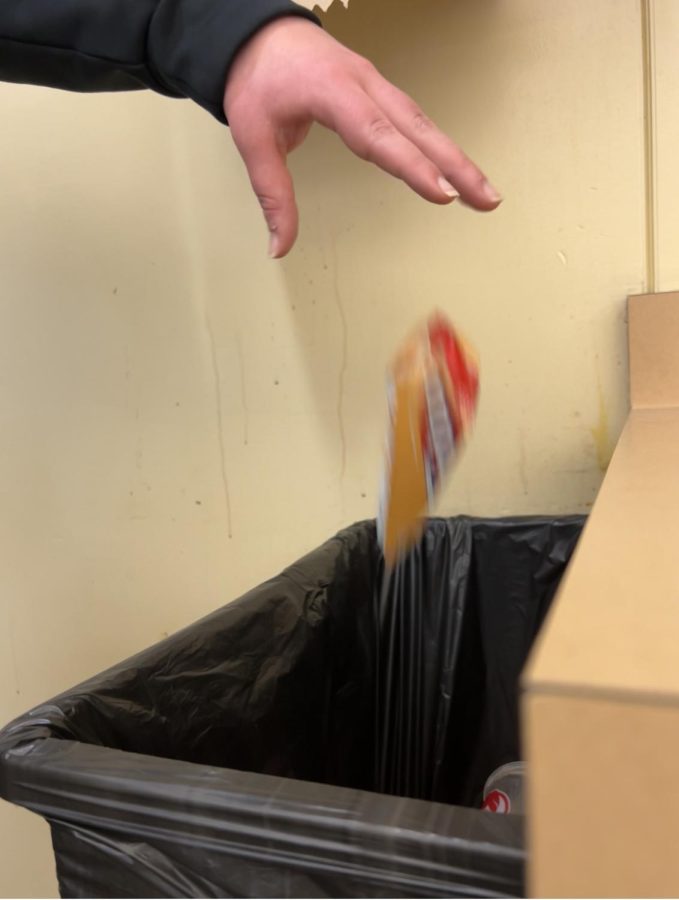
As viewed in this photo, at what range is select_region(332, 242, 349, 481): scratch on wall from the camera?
90 centimetres

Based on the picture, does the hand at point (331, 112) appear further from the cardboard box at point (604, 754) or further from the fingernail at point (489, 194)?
the cardboard box at point (604, 754)

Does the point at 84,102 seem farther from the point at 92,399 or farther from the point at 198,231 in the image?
the point at 92,399

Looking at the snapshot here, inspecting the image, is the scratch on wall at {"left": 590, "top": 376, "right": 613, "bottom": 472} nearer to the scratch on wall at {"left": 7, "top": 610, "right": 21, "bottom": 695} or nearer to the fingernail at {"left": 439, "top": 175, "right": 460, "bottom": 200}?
the fingernail at {"left": 439, "top": 175, "right": 460, "bottom": 200}

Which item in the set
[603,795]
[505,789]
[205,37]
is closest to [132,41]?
[205,37]

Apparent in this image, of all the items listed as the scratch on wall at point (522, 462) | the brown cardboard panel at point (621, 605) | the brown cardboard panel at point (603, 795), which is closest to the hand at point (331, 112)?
the brown cardboard panel at point (621, 605)

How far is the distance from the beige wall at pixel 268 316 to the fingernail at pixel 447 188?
1.34ft

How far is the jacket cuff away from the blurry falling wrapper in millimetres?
210

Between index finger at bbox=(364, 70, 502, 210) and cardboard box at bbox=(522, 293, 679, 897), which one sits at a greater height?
index finger at bbox=(364, 70, 502, 210)

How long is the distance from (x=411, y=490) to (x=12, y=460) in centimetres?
75

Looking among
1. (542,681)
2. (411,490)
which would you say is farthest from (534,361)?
(542,681)

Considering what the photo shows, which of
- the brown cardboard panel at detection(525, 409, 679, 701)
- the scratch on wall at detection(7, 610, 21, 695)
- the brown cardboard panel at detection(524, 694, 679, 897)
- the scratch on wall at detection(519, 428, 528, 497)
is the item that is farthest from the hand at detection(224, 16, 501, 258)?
the scratch on wall at detection(7, 610, 21, 695)

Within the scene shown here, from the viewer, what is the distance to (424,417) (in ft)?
1.57

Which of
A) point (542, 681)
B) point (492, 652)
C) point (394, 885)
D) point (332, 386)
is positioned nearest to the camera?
point (542, 681)

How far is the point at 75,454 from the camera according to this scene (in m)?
1.03
